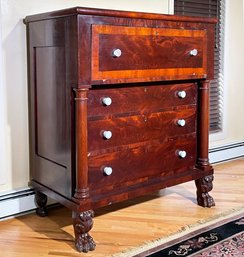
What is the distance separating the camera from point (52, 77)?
2.25 m

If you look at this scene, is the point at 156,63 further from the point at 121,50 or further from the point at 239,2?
the point at 239,2

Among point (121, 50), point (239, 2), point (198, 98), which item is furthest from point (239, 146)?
point (121, 50)

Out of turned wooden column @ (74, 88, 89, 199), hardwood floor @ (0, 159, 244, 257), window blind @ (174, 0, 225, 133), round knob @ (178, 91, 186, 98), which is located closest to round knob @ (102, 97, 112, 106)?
turned wooden column @ (74, 88, 89, 199)

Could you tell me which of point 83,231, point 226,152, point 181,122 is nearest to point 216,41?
point 226,152

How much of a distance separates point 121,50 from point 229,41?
6.34 ft

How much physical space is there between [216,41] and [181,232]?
6.56 feet

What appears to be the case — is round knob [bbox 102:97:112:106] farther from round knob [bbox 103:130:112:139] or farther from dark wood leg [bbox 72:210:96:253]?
dark wood leg [bbox 72:210:96:253]

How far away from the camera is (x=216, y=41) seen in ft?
12.5

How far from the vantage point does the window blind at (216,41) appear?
11.7ft

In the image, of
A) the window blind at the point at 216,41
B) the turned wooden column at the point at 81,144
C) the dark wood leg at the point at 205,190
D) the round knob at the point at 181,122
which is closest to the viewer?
the turned wooden column at the point at 81,144

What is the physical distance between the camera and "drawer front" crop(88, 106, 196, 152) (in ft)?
7.15

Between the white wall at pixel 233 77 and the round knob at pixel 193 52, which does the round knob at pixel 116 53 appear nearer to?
the round knob at pixel 193 52

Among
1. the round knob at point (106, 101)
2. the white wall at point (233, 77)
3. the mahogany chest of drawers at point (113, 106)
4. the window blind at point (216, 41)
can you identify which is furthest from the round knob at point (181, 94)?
the white wall at point (233, 77)

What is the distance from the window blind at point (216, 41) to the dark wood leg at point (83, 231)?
1967 millimetres
